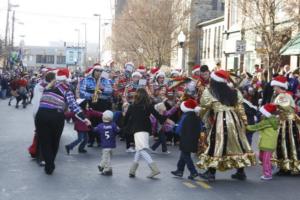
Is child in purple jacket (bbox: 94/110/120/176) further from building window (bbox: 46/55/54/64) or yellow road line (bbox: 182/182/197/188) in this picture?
building window (bbox: 46/55/54/64)

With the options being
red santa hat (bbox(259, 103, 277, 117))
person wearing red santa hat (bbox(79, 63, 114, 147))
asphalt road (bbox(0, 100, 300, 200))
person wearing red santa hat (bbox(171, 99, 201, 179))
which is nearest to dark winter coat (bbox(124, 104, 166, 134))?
person wearing red santa hat (bbox(171, 99, 201, 179))

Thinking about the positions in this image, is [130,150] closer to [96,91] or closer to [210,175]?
[96,91]

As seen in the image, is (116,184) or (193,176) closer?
(116,184)

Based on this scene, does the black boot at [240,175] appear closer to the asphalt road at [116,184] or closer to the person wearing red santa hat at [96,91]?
the asphalt road at [116,184]

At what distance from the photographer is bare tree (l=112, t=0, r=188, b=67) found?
46719 millimetres

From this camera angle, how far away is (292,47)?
27.3m

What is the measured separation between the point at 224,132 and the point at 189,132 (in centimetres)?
57

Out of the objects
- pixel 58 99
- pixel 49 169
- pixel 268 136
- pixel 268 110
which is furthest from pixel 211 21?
pixel 49 169

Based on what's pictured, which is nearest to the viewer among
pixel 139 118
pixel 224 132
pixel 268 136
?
pixel 224 132

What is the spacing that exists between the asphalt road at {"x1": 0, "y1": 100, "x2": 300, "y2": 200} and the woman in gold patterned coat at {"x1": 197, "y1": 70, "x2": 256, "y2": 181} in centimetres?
35

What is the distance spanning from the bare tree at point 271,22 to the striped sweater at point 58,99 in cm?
1718

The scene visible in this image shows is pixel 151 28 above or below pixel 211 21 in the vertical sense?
below

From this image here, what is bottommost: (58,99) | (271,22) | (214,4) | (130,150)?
(130,150)

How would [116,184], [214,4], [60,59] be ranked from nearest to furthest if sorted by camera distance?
[116,184] → [214,4] → [60,59]
